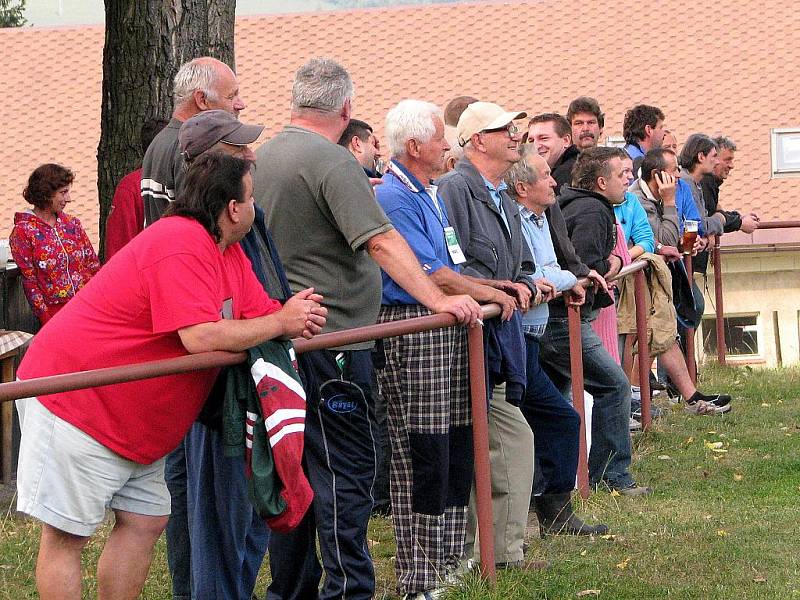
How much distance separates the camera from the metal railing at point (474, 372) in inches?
130

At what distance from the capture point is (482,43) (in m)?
31.8

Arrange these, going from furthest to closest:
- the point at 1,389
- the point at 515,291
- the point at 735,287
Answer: the point at 735,287
the point at 515,291
the point at 1,389

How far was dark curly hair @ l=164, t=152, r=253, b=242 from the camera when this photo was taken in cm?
388

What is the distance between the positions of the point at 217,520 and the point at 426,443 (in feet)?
3.34

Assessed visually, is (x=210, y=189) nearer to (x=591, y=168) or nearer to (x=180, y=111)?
(x=180, y=111)

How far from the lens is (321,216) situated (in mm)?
4711

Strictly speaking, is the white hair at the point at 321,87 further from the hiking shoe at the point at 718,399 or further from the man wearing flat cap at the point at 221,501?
the hiking shoe at the point at 718,399

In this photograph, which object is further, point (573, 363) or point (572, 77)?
point (572, 77)

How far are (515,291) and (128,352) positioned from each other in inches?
82.7

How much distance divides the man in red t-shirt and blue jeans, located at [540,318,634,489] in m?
3.47

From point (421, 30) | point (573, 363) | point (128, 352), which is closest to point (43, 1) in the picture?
point (421, 30)

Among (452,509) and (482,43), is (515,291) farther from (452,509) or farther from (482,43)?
(482,43)

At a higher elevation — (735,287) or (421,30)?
(421,30)

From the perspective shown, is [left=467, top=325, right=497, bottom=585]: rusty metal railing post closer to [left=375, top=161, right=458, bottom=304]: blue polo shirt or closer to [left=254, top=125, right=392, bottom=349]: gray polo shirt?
[left=375, top=161, right=458, bottom=304]: blue polo shirt
